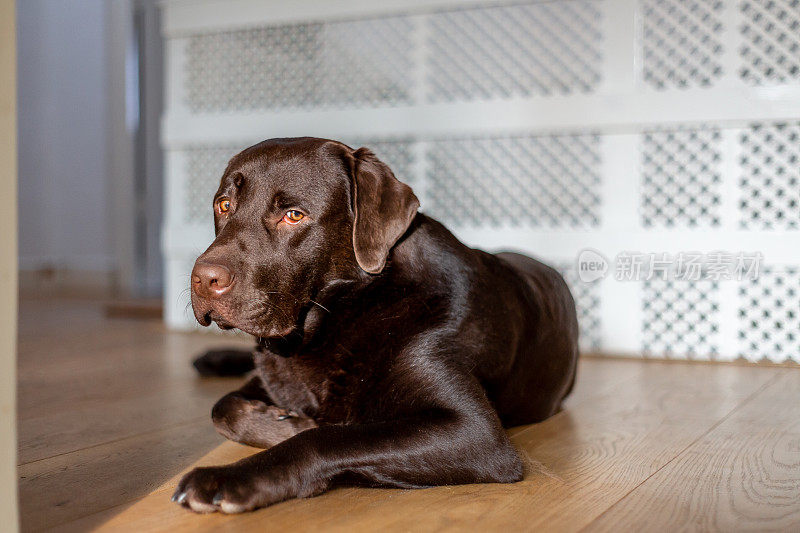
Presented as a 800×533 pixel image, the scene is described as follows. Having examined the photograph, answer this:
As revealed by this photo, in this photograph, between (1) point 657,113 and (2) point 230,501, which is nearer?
(2) point 230,501

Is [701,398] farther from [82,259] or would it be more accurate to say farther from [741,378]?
[82,259]

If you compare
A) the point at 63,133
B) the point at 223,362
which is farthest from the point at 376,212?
the point at 63,133

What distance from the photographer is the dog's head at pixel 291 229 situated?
153 cm

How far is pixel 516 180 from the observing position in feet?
12.3

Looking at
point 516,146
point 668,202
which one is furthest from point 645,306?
point 516,146

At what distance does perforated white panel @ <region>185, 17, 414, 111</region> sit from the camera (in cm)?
395

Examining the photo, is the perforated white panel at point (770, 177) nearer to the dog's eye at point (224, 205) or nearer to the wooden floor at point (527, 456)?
the wooden floor at point (527, 456)

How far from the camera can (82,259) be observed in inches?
275

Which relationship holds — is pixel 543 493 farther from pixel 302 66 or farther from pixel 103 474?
pixel 302 66

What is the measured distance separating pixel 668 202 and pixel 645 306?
0.48 meters

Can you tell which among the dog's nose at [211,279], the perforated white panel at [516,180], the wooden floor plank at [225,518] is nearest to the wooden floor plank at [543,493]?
the wooden floor plank at [225,518]


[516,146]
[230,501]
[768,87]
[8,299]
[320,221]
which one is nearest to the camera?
[8,299]

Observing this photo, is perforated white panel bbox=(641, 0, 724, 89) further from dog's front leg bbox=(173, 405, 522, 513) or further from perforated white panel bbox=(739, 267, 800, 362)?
dog's front leg bbox=(173, 405, 522, 513)

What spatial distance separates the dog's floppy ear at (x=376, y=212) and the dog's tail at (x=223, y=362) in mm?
1312
